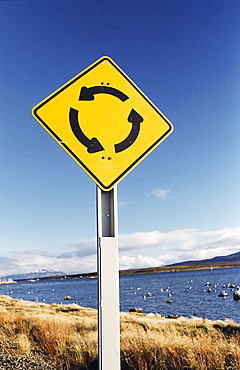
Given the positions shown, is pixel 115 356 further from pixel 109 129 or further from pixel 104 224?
pixel 109 129

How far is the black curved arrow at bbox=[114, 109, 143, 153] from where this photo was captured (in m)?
1.48

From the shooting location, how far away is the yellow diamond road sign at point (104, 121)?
145 centimetres

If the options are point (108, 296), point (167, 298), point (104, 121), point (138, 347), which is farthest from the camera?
point (167, 298)

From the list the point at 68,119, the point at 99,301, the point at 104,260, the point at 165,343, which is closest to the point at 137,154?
the point at 68,119

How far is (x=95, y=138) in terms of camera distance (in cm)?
146

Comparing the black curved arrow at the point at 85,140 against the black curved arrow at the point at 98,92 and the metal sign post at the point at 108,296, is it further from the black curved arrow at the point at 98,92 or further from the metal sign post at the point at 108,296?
the metal sign post at the point at 108,296

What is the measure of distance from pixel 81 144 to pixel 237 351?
12.8 ft

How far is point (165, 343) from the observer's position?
443cm

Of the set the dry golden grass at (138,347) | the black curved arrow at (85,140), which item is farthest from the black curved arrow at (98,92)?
the dry golden grass at (138,347)

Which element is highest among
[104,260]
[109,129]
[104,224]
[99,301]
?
[109,129]

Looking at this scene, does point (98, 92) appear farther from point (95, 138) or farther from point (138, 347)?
point (138, 347)

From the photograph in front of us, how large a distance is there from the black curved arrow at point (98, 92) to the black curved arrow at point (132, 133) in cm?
9

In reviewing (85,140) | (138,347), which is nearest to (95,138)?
(85,140)

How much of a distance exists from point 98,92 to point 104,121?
5.8 inches
